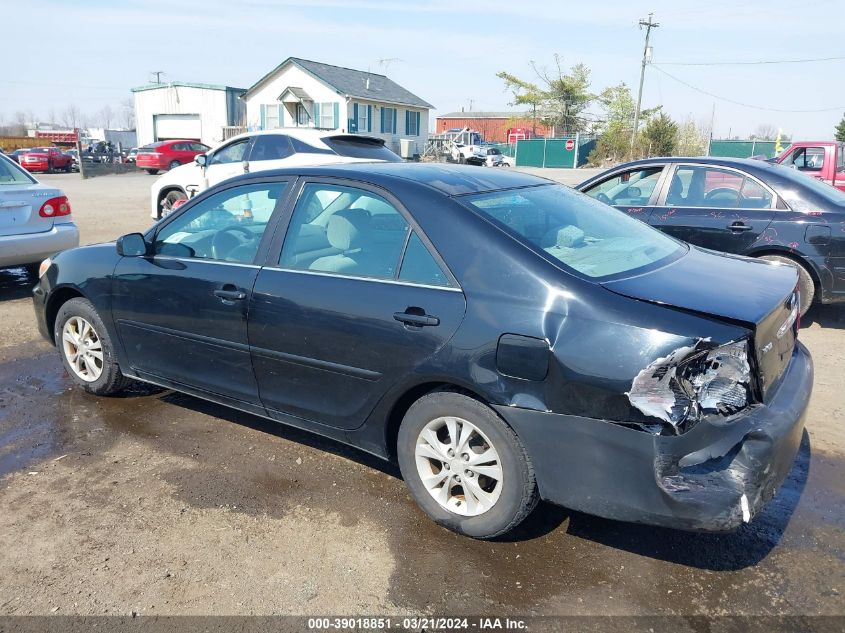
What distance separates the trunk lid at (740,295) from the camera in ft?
8.91

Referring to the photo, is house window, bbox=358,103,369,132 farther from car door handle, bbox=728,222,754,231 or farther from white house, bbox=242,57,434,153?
car door handle, bbox=728,222,754,231

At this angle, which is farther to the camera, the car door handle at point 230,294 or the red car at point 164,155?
the red car at point 164,155

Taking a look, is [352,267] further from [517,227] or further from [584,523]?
[584,523]

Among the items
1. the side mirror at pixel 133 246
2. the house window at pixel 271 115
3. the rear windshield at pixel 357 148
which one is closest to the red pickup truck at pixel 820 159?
the rear windshield at pixel 357 148

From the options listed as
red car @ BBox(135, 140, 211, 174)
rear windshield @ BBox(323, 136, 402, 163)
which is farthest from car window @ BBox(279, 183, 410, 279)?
red car @ BBox(135, 140, 211, 174)

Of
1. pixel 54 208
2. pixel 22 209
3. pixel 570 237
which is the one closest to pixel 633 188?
pixel 570 237

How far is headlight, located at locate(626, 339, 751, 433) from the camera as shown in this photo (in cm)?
256

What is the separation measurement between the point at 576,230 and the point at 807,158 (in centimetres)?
1209

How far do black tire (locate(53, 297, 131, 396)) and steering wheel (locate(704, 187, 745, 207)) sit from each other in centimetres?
527

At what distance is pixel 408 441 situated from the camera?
319 centimetres

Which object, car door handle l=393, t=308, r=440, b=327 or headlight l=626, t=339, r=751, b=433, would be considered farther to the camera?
car door handle l=393, t=308, r=440, b=327

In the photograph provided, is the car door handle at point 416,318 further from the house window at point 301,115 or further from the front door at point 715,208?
the house window at point 301,115

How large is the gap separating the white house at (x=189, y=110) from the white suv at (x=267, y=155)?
32.2 meters

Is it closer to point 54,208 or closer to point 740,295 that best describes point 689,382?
point 740,295
